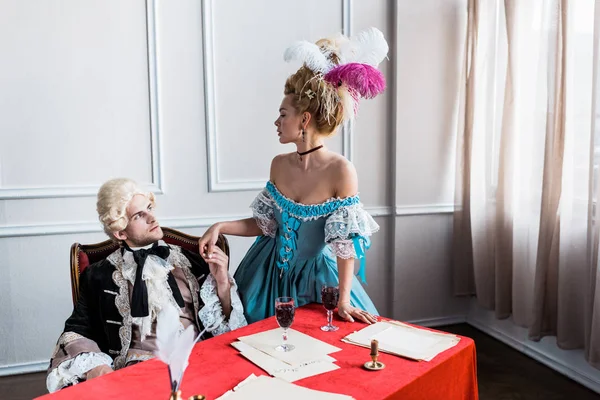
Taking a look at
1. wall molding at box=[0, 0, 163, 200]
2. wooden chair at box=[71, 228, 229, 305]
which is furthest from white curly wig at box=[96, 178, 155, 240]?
wall molding at box=[0, 0, 163, 200]

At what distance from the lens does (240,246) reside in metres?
3.34

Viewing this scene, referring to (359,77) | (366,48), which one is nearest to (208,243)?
(359,77)

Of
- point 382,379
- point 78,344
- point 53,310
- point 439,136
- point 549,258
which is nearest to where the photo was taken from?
point 382,379

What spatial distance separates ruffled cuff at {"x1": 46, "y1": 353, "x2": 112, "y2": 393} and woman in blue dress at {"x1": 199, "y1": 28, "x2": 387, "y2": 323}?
0.50m

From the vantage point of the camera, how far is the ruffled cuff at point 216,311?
6.44ft

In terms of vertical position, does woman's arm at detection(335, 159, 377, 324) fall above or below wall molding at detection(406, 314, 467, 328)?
above

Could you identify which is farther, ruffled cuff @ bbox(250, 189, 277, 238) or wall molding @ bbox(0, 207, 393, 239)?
wall molding @ bbox(0, 207, 393, 239)

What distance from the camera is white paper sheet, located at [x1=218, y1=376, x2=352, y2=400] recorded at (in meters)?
1.25

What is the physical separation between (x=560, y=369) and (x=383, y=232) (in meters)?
1.28

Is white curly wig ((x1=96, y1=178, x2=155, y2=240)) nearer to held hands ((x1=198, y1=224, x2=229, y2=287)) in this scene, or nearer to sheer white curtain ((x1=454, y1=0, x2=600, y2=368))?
held hands ((x1=198, y1=224, x2=229, y2=287))

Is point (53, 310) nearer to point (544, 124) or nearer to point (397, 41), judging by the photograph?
point (397, 41)

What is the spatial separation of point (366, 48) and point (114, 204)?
1031mm

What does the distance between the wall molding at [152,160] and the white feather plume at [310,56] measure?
4.64ft

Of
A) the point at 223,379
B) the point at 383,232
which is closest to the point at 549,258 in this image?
the point at 383,232
